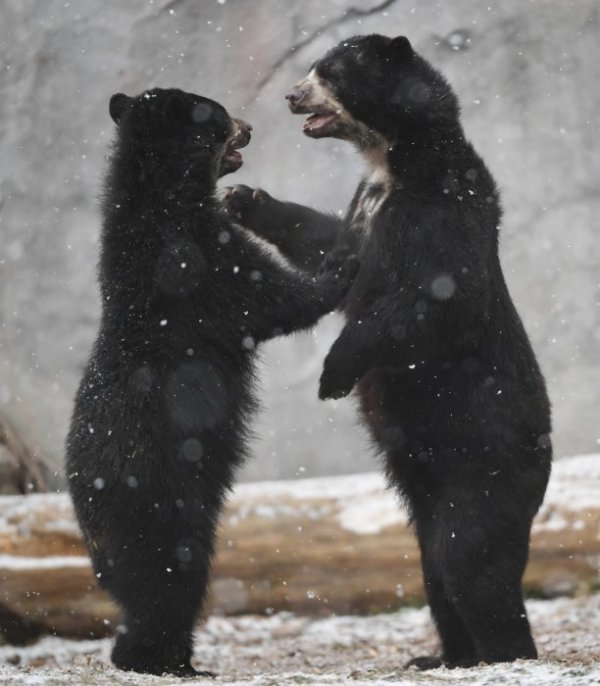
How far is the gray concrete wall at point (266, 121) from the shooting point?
36.6 feet

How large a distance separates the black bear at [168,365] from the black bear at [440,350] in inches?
13.1

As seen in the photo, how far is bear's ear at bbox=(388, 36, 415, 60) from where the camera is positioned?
488 cm

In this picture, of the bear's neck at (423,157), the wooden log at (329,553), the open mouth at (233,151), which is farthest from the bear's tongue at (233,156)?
the wooden log at (329,553)

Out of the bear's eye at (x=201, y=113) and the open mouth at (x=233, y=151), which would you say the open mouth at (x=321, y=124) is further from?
the bear's eye at (x=201, y=113)

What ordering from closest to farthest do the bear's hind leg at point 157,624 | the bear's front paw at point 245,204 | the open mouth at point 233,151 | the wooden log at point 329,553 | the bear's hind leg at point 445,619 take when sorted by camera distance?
the bear's hind leg at point 157,624 → the bear's hind leg at point 445,619 → the open mouth at point 233,151 → the bear's front paw at point 245,204 → the wooden log at point 329,553

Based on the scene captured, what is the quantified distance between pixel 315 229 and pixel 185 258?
109cm

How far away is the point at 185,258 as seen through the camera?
4496 millimetres

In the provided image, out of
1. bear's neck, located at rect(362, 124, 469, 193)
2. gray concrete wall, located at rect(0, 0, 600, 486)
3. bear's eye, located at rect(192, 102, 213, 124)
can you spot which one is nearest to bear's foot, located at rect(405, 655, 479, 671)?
bear's neck, located at rect(362, 124, 469, 193)

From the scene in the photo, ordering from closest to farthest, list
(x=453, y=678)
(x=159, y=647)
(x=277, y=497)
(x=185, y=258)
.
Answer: (x=453, y=678), (x=159, y=647), (x=185, y=258), (x=277, y=497)

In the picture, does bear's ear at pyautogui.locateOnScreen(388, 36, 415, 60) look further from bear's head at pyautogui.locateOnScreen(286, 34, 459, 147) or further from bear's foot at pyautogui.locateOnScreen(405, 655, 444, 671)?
bear's foot at pyautogui.locateOnScreen(405, 655, 444, 671)

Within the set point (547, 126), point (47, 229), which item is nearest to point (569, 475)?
point (547, 126)

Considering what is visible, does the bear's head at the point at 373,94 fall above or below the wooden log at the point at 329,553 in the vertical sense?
above

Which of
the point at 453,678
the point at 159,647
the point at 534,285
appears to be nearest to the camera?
the point at 453,678

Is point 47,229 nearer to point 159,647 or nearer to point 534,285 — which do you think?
point 534,285
